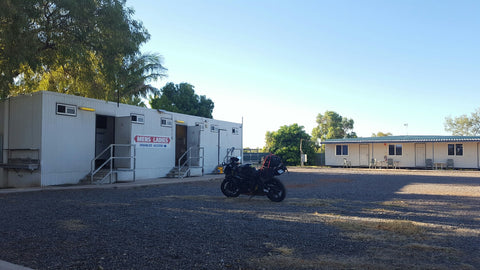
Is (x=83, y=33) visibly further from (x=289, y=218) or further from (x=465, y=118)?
(x=465, y=118)

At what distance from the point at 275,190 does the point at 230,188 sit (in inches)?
55.4

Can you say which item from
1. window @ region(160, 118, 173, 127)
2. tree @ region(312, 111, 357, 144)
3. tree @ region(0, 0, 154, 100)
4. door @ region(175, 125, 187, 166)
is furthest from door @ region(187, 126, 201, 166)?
tree @ region(312, 111, 357, 144)

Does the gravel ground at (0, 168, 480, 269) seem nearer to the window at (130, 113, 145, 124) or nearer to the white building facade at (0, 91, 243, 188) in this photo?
the white building facade at (0, 91, 243, 188)

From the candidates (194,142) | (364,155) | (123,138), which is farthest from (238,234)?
(364,155)

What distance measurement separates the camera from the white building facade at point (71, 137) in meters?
12.1

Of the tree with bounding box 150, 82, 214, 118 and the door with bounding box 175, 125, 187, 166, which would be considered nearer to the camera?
the door with bounding box 175, 125, 187, 166

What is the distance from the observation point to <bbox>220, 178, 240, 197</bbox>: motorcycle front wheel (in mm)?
9624

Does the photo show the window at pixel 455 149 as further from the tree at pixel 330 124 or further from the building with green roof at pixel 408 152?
the tree at pixel 330 124

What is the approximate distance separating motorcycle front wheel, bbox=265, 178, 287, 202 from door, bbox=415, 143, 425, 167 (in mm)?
22962

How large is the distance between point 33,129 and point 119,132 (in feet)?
10.6

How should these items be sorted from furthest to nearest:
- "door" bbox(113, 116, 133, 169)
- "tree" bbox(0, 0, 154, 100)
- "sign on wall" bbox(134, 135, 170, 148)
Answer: "sign on wall" bbox(134, 135, 170, 148), "door" bbox(113, 116, 133, 169), "tree" bbox(0, 0, 154, 100)

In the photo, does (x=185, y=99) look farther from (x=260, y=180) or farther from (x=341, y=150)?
(x=260, y=180)

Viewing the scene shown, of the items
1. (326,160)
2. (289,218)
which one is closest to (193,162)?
(289,218)

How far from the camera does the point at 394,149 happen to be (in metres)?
28.9
